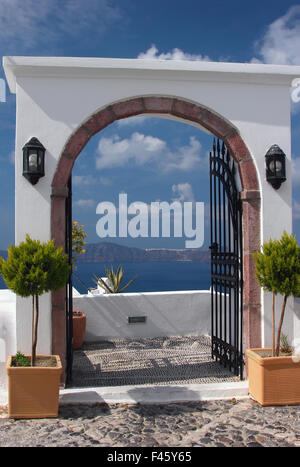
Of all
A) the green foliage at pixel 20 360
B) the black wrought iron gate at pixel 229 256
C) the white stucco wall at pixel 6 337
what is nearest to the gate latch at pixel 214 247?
the black wrought iron gate at pixel 229 256

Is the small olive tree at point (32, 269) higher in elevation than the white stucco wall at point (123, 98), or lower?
lower

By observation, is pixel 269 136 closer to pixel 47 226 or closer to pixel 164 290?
pixel 47 226

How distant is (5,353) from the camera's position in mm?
4277

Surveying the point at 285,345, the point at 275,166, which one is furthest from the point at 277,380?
the point at 275,166

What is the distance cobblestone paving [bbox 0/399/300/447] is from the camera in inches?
132

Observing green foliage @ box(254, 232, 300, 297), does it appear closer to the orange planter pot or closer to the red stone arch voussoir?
the red stone arch voussoir

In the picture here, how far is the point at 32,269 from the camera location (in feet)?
12.2

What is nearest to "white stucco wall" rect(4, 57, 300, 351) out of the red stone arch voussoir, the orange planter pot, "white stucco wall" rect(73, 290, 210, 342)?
the red stone arch voussoir

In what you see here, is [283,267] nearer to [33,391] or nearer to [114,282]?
[33,391]

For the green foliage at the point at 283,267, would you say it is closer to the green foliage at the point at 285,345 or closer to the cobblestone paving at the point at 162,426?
Result: the green foliage at the point at 285,345

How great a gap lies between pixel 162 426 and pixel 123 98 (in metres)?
3.21

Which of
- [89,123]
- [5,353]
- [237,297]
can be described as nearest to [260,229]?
[237,297]

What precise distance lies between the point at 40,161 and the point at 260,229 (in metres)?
2.42

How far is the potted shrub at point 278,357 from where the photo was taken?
13.2 ft
